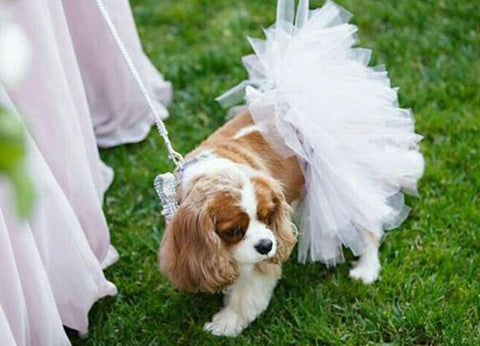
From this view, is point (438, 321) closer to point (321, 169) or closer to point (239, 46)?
point (321, 169)

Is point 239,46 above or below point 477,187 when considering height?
above

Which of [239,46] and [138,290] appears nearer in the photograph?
[138,290]

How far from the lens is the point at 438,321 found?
88.7 inches

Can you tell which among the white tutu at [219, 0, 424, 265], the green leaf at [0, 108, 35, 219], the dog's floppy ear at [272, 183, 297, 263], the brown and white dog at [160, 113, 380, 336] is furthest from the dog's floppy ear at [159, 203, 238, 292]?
the green leaf at [0, 108, 35, 219]

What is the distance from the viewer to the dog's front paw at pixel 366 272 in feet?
7.99

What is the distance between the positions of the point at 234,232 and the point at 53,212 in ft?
1.78

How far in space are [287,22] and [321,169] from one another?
53 centimetres

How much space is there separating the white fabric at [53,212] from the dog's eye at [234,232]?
50 cm

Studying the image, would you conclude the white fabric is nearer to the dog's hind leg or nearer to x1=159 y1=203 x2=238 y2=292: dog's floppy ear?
x1=159 y1=203 x2=238 y2=292: dog's floppy ear

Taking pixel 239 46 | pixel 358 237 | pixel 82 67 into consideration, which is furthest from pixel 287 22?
pixel 239 46

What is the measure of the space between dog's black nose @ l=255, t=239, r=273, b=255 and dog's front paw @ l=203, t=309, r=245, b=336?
419 mm

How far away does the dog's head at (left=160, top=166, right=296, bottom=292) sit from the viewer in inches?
75.4

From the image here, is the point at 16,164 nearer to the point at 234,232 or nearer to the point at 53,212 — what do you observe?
the point at 234,232

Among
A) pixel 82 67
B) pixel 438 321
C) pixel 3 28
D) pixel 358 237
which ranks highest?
pixel 3 28
